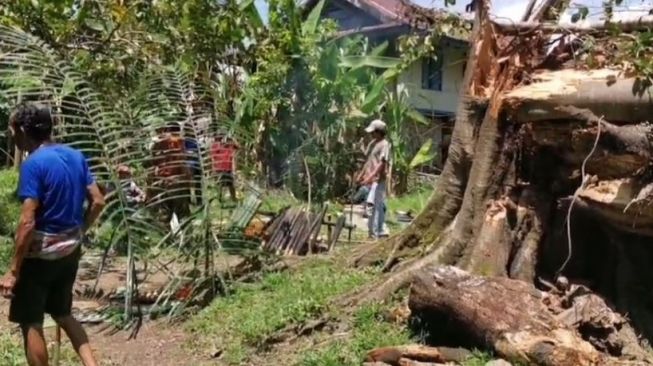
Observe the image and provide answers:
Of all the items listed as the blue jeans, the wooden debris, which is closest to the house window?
the blue jeans

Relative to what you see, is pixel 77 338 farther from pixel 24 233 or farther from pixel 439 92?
pixel 439 92

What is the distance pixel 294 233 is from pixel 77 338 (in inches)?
208

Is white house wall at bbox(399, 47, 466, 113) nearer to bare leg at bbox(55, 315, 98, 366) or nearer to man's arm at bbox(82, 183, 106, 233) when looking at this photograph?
man's arm at bbox(82, 183, 106, 233)

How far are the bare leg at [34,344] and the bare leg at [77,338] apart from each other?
22 cm

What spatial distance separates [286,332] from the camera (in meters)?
7.14

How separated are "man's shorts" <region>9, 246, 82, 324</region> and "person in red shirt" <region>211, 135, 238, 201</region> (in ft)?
10.2

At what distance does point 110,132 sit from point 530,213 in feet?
11.3

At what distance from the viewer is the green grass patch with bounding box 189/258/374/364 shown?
720 centimetres

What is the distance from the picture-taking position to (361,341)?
6637 mm

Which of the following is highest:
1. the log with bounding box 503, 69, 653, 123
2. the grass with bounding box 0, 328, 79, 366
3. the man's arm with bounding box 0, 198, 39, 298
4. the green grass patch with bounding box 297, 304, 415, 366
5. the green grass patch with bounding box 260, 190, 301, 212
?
the log with bounding box 503, 69, 653, 123

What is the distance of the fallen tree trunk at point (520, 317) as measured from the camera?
18.7ft

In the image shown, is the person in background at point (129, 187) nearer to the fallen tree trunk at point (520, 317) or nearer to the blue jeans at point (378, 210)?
the fallen tree trunk at point (520, 317)

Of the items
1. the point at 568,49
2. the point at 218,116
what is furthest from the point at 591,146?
the point at 218,116

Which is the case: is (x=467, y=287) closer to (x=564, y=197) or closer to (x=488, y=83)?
(x=564, y=197)
